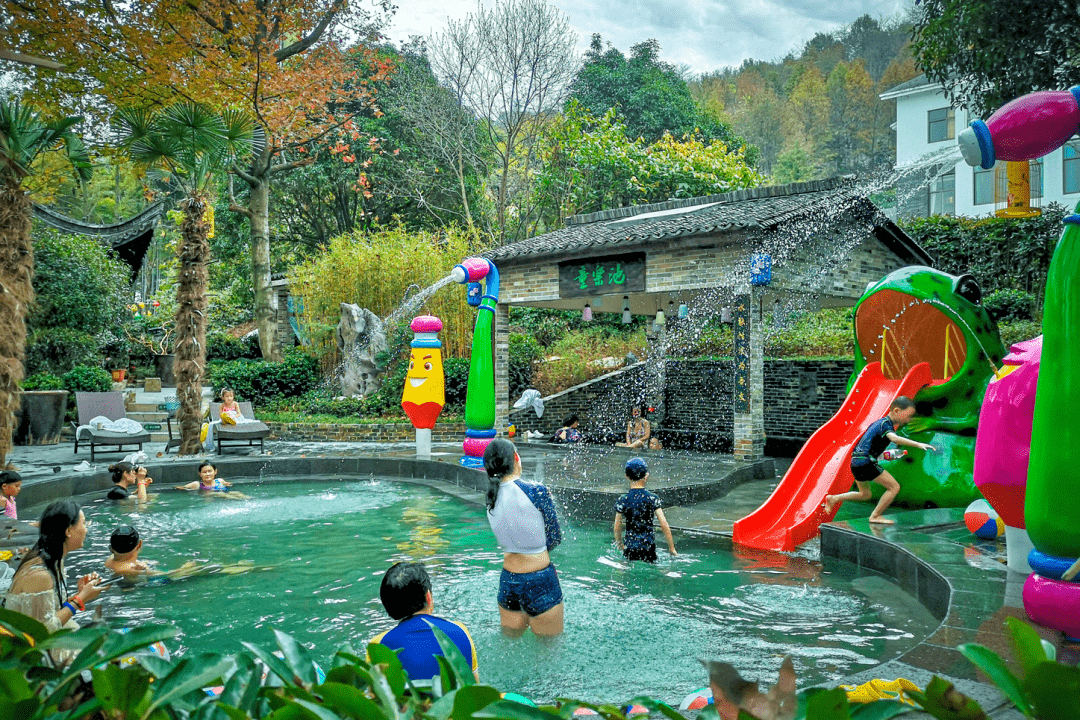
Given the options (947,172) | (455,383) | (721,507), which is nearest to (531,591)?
(721,507)

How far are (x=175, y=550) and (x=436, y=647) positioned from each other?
20.0 feet

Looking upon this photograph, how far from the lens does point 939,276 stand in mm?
9008

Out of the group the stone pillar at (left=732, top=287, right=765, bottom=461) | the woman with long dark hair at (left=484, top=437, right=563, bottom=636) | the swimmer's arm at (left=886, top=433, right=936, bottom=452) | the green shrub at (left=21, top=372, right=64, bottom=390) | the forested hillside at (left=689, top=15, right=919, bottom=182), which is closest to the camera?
the woman with long dark hair at (left=484, top=437, right=563, bottom=636)

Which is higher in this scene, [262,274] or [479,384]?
[262,274]

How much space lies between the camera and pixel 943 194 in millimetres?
28531

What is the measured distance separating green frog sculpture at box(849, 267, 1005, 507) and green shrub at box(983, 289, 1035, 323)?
939 centimetres

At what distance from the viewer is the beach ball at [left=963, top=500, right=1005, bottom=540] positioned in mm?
6684

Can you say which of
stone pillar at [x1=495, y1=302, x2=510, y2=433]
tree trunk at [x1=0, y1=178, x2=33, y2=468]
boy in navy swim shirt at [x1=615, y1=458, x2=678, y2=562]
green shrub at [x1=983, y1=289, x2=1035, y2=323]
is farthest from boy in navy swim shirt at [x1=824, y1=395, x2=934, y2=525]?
green shrub at [x1=983, y1=289, x2=1035, y2=323]

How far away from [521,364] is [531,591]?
1407 cm

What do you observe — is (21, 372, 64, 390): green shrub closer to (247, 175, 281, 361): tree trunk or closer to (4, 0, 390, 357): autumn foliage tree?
(247, 175, 281, 361): tree trunk

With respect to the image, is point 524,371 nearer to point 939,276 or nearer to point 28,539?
point 939,276

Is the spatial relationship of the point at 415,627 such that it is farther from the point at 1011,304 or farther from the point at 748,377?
the point at 1011,304

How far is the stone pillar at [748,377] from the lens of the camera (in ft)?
39.5

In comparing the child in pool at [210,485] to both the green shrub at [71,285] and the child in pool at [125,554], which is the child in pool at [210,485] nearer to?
the child in pool at [125,554]
